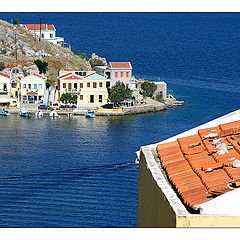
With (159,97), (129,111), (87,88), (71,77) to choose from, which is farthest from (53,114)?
(159,97)

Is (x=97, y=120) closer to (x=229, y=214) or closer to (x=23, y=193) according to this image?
(x=23, y=193)

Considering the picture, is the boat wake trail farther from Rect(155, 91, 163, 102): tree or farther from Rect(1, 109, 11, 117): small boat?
Rect(155, 91, 163, 102): tree

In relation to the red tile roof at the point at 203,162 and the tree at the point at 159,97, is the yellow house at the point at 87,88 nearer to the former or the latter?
the tree at the point at 159,97

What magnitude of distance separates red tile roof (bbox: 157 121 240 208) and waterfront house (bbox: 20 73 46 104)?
31.1 metres

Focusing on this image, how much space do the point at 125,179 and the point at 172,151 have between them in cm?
1602

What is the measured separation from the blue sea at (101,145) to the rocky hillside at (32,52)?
569 centimetres

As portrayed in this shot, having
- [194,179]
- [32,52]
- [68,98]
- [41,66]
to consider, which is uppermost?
[194,179]

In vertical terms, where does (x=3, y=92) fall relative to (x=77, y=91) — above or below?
below

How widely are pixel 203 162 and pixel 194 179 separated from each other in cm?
37

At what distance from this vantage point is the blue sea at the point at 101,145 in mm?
19531

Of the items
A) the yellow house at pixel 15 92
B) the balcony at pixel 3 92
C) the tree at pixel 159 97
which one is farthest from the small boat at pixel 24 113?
the tree at pixel 159 97

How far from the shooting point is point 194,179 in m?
6.37

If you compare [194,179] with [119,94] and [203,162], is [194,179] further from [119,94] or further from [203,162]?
[119,94]

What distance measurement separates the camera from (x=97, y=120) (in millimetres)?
35781
